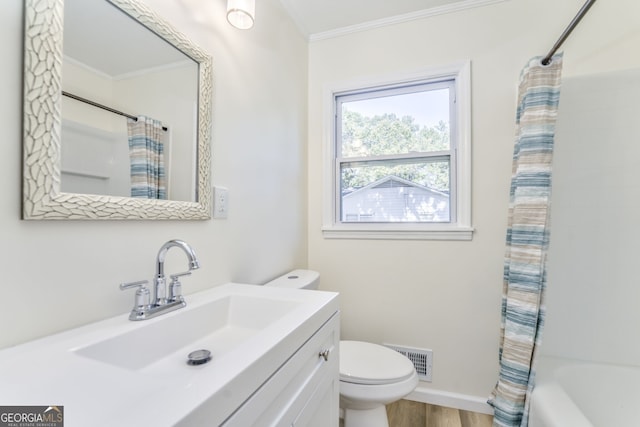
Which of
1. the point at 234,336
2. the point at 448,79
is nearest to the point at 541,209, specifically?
the point at 448,79

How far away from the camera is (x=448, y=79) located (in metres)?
1.82

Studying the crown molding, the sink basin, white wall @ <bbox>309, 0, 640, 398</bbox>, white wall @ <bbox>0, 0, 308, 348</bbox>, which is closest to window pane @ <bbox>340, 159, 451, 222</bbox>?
white wall @ <bbox>309, 0, 640, 398</bbox>

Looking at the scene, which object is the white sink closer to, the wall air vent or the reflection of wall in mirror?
the reflection of wall in mirror

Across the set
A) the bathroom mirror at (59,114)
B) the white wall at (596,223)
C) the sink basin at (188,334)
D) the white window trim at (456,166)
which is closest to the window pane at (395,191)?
the white window trim at (456,166)

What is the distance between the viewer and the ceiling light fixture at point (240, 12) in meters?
1.14

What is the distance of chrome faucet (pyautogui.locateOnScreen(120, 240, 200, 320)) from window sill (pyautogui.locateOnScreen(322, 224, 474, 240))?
1209 mm

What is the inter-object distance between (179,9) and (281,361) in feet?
3.86

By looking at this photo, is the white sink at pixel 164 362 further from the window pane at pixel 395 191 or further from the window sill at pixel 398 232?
the window pane at pixel 395 191

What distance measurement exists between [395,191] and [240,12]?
130 centimetres

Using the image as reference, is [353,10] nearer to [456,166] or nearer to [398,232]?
[456,166]

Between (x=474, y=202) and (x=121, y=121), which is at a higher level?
(x=121, y=121)

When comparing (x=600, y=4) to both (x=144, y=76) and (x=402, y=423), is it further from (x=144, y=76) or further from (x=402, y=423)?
(x=402, y=423)

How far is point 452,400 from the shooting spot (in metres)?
1.71

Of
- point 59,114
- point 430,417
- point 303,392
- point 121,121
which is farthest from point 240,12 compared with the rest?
point 430,417
